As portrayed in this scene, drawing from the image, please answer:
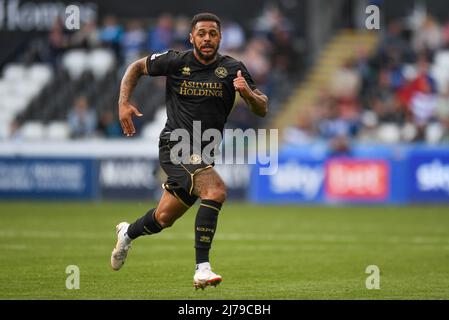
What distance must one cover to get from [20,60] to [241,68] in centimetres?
2118

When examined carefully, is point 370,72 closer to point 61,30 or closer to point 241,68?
point 61,30

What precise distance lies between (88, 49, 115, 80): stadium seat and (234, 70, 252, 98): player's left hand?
18796mm

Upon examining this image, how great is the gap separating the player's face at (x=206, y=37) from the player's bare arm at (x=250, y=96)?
0.35 m

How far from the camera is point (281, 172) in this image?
24.6 metres

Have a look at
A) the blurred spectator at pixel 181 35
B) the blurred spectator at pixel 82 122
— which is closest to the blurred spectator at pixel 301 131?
the blurred spectator at pixel 181 35

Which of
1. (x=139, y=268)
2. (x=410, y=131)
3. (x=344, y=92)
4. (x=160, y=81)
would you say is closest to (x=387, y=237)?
(x=139, y=268)

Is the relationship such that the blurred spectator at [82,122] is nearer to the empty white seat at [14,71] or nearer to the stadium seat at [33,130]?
the stadium seat at [33,130]

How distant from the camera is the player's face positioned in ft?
33.7

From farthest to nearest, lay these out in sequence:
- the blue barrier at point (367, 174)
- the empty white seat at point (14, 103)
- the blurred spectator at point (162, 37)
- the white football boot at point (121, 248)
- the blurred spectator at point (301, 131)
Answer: the empty white seat at point (14, 103), the blurred spectator at point (162, 37), the blurred spectator at point (301, 131), the blue barrier at point (367, 174), the white football boot at point (121, 248)

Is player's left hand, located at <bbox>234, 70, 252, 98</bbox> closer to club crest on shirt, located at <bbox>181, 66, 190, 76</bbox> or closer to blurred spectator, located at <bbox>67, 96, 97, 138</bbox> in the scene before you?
club crest on shirt, located at <bbox>181, 66, 190, 76</bbox>

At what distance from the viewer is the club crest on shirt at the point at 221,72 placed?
34.3 feet

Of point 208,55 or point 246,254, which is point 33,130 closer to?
point 246,254

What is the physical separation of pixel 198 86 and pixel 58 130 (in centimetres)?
1734

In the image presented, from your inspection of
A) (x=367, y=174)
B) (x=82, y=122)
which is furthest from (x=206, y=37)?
(x=82, y=122)
